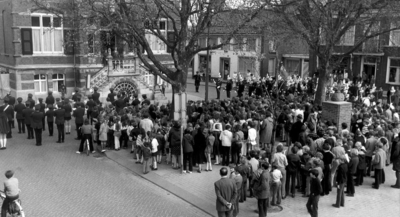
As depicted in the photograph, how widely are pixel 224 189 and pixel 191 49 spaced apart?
32.3 feet

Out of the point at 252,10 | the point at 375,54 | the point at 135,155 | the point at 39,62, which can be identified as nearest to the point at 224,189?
the point at 135,155

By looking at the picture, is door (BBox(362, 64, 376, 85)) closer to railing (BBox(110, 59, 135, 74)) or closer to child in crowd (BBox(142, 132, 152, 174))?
railing (BBox(110, 59, 135, 74))

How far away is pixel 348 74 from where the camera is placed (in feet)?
113

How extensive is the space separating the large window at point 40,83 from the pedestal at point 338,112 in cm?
1935

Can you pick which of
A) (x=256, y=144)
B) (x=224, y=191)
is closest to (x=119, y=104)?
(x=256, y=144)

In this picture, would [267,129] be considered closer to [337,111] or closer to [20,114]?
[337,111]

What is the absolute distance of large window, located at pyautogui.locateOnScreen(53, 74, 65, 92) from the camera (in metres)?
27.9

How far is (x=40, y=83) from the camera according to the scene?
27.4 m

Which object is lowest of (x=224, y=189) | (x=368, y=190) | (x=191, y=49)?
(x=368, y=190)

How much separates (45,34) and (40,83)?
3.35 metres

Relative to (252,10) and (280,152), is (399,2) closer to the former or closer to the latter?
(252,10)

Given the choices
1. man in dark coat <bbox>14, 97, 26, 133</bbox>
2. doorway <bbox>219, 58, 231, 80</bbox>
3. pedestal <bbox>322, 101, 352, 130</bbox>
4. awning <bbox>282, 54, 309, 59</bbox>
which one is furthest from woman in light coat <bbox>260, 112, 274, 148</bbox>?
doorway <bbox>219, 58, 231, 80</bbox>

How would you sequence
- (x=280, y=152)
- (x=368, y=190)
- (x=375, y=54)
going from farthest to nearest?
(x=375, y=54) < (x=368, y=190) < (x=280, y=152)

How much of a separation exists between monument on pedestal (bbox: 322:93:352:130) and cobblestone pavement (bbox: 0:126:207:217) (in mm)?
8046
